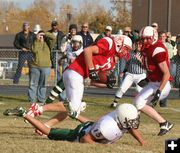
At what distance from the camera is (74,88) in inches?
409

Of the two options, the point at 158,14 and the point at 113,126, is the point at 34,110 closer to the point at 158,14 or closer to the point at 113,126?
the point at 113,126

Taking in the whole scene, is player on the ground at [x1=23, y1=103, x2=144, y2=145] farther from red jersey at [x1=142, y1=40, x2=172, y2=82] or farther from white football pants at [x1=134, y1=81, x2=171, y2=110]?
red jersey at [x1=142, y1=40, x2=172, y2=82]

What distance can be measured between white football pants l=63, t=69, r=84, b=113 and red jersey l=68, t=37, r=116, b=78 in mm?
88

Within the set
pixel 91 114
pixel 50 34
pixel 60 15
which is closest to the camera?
pixel 91 114

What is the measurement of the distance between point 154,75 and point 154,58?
0.32m

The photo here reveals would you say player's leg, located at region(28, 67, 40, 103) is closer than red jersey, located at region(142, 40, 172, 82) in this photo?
No

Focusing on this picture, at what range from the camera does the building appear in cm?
5638

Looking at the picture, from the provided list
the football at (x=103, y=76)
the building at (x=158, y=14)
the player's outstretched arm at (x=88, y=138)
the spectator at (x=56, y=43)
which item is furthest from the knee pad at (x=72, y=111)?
the building at (x=158, y=14)

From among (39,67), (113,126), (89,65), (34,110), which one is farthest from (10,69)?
(113,126)

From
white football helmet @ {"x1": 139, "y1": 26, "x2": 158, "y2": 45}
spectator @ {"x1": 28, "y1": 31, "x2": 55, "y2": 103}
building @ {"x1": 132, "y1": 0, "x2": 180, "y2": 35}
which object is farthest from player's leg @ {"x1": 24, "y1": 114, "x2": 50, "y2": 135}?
building @ {"x1": 132, "y1": 0, "x2": 180, "y2": 35}

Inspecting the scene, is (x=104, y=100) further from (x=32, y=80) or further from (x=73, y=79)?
(x=73, y=79)

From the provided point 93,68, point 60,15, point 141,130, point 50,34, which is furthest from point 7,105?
point 60,15

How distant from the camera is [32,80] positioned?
17.1 meters

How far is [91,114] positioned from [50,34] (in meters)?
3.66
